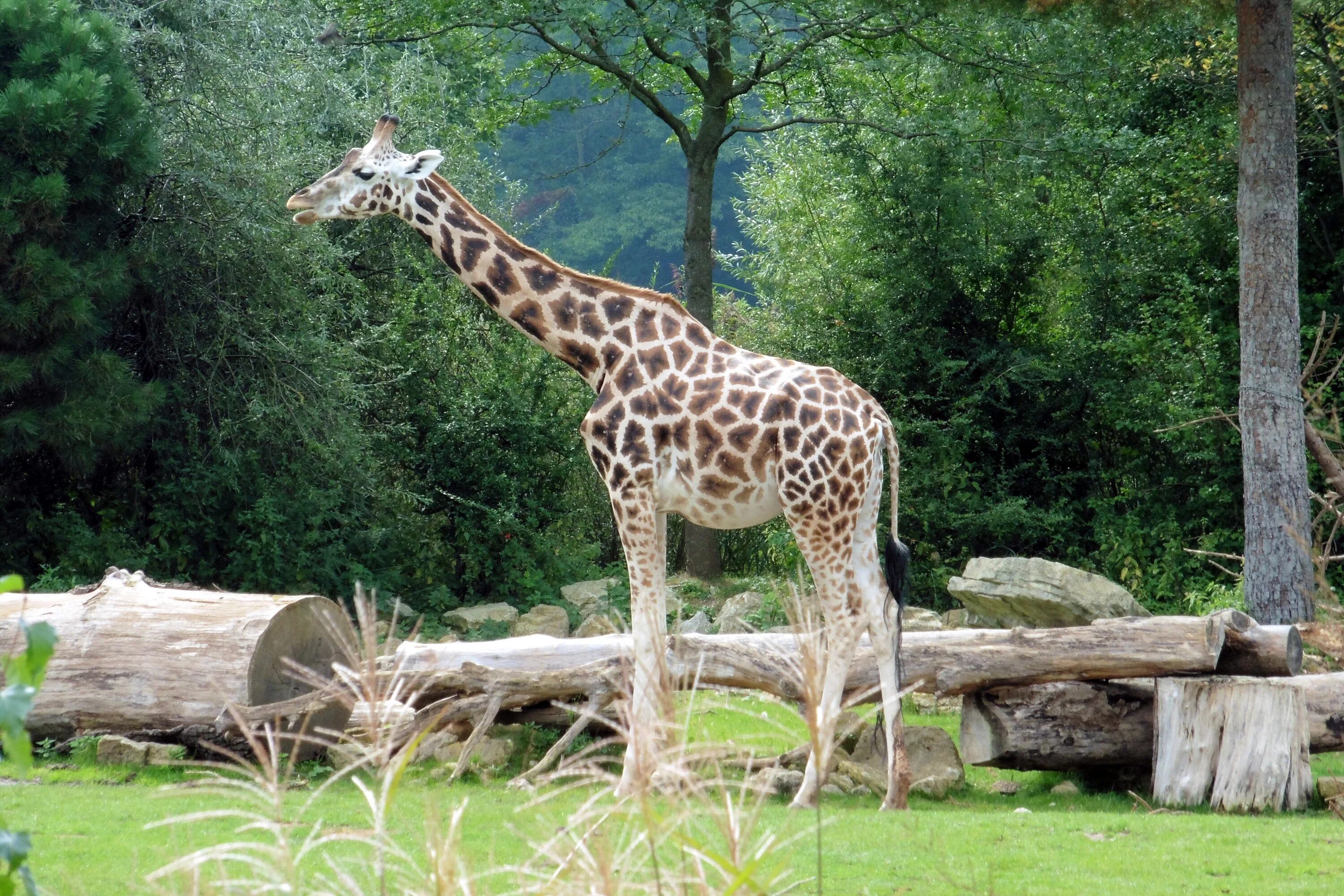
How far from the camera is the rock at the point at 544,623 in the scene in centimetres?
1222

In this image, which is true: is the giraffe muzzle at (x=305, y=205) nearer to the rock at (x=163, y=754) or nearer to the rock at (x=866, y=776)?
the rock at (x=163, y=754)

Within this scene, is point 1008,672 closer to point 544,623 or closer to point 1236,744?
point 1236,744

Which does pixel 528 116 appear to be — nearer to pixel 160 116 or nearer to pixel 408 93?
pixel 408 93

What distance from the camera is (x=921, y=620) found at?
39.4 feet

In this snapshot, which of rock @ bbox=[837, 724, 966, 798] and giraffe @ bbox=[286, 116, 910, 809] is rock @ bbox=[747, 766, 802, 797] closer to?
giraffe @ bbox=[286, 116, 910, 809]

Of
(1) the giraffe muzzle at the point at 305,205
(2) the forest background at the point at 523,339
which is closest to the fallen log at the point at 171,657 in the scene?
(1) the giraffe muzzle at the point at 305,205

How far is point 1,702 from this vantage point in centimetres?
204

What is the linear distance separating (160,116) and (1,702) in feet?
38.0

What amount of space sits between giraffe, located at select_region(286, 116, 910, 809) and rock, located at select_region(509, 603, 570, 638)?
485 centimetres

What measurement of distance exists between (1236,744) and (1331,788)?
657mm

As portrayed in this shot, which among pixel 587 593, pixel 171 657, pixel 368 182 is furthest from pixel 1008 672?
pixel 587 593

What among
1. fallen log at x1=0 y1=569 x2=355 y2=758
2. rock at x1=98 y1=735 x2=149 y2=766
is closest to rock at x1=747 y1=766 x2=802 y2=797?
fallen log at x1=0 y1=569 x2=355 y2=758

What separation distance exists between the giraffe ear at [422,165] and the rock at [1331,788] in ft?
20.1

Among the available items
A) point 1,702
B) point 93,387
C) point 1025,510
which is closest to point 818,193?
point 1025,510
